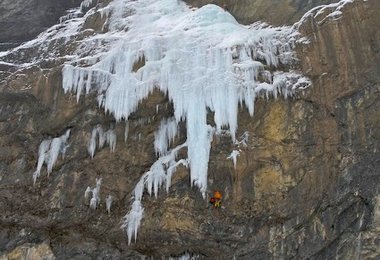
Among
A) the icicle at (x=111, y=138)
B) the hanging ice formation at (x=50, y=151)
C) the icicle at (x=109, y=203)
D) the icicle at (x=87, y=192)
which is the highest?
the icicle at (x=111, y=138)

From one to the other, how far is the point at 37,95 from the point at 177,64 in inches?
149

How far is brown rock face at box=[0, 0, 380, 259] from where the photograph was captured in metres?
11.4

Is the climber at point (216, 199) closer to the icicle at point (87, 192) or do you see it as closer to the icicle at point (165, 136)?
the icicle at point (165, 136)

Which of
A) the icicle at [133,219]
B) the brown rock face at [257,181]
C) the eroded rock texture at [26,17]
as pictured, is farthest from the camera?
the eroded rock texture at [26,17]

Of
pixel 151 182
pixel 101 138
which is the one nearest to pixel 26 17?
pixel 101 138

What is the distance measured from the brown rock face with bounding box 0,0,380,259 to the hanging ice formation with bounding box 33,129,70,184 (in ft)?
0.54

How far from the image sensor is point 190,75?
12281 mm

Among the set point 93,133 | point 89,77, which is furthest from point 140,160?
point 89,77

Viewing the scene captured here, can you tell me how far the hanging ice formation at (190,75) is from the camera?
11.8 metres

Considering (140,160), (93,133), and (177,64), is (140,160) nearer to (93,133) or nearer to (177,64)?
(93,133)

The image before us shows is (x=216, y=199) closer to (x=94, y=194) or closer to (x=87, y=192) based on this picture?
(x=94, y=194)

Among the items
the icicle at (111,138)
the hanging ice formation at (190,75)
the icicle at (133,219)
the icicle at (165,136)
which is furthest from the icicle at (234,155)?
the icicle at (111,138)

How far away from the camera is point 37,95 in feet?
42.0

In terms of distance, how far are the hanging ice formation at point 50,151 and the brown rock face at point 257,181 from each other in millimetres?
165
